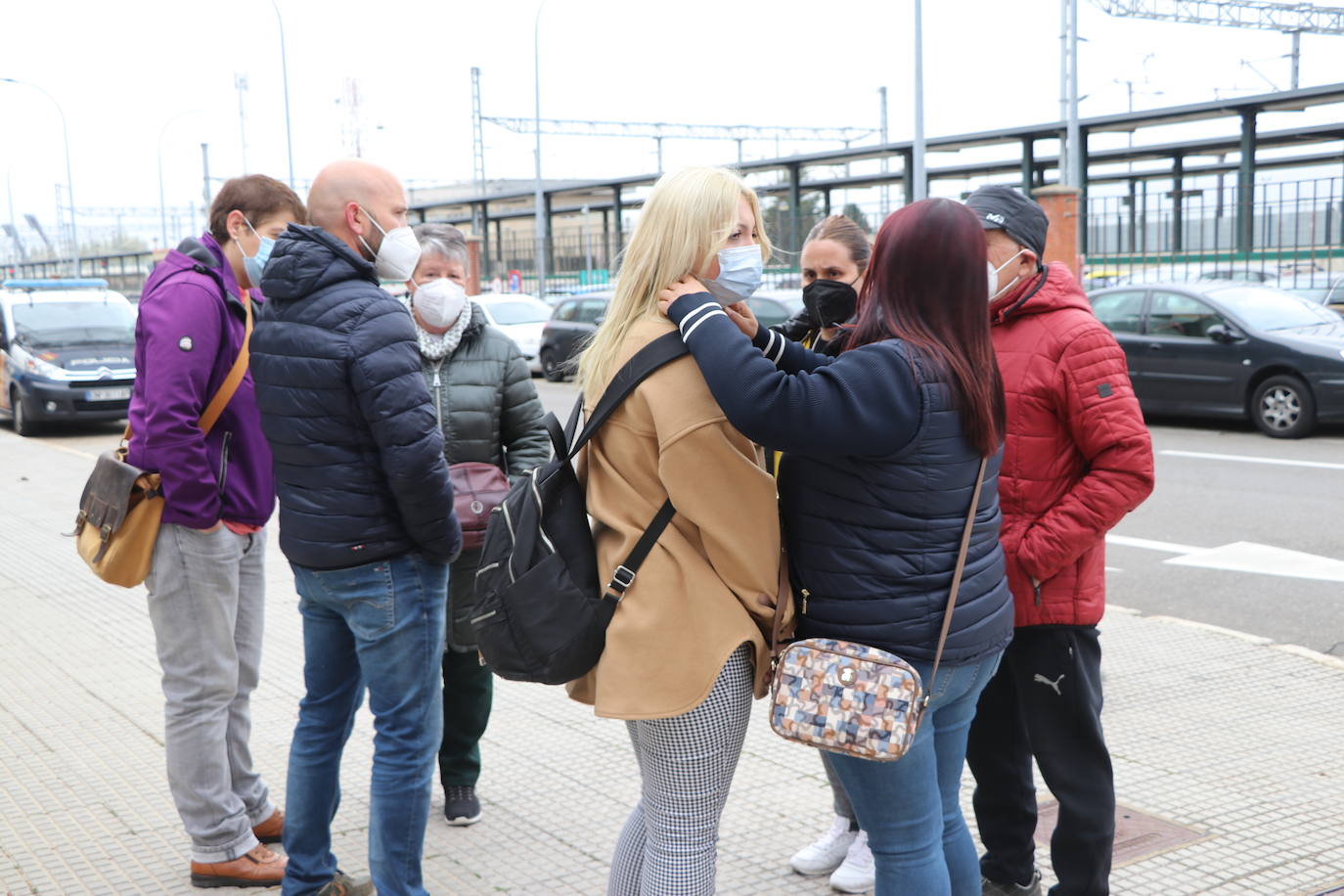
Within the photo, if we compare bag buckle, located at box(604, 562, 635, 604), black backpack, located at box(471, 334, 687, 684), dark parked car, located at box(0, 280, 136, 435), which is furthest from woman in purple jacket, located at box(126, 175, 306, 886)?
dark parked car, located at box(0, 280, 136, 435)

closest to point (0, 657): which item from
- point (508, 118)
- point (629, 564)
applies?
point (629, 564)

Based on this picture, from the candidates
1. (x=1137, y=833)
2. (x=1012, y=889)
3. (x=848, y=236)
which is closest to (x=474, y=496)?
(x=848, y=236)

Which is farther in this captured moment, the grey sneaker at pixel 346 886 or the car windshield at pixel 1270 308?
the car windshield at pixel 1270 308

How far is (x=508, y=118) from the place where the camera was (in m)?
51.8

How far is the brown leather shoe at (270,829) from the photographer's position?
3893 millimetres

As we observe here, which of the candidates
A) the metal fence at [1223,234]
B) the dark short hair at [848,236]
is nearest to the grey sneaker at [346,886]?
the dark short hair at [848,236]

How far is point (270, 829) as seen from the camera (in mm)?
3902

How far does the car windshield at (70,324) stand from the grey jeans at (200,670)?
48.8ft

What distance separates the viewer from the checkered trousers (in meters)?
2.43

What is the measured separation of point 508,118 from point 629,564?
51708mm

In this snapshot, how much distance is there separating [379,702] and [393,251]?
113 centimetres

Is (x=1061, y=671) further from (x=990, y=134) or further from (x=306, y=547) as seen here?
(x=990, y=134)

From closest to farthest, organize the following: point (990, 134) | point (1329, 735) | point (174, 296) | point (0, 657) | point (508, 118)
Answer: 1. point (174, 296)
2. point (1329, 735)
3. point (0, 657)
4. point (990, 134)
5. point (508, 118)

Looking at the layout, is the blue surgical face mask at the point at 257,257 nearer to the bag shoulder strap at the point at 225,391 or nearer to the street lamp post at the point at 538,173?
the bag shoulder strap at the point at 225,391
